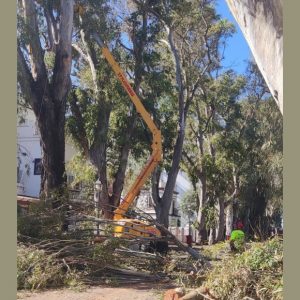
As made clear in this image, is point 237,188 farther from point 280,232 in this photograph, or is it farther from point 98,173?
point 280,232

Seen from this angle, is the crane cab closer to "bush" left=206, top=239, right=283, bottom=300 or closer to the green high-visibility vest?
the green high-visibility vest

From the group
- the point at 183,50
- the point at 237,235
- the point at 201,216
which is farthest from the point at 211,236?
the point at 183,50

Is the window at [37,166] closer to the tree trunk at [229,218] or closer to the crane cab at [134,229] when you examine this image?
the crane cab at [134,229]

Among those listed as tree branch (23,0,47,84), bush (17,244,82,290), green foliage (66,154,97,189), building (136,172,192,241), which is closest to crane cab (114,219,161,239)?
building (136,172,192,241)

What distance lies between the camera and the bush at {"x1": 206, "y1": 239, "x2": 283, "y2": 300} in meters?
6.43

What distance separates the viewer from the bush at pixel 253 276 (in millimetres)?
6434

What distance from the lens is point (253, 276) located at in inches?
261

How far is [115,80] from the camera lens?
1338 centimetres

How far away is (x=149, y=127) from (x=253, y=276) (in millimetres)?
6881

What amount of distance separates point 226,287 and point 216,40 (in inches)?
407

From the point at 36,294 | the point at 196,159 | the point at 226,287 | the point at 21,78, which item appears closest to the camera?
the point at 226,287

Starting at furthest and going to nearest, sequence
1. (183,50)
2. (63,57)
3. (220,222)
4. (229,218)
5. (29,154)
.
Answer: (183,50) < (63,57) < (29,154) < (220,222) < (229,218)

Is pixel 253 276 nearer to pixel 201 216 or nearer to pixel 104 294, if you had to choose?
pixel 104 294

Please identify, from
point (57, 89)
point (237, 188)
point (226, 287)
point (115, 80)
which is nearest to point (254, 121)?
point (237, 188)
